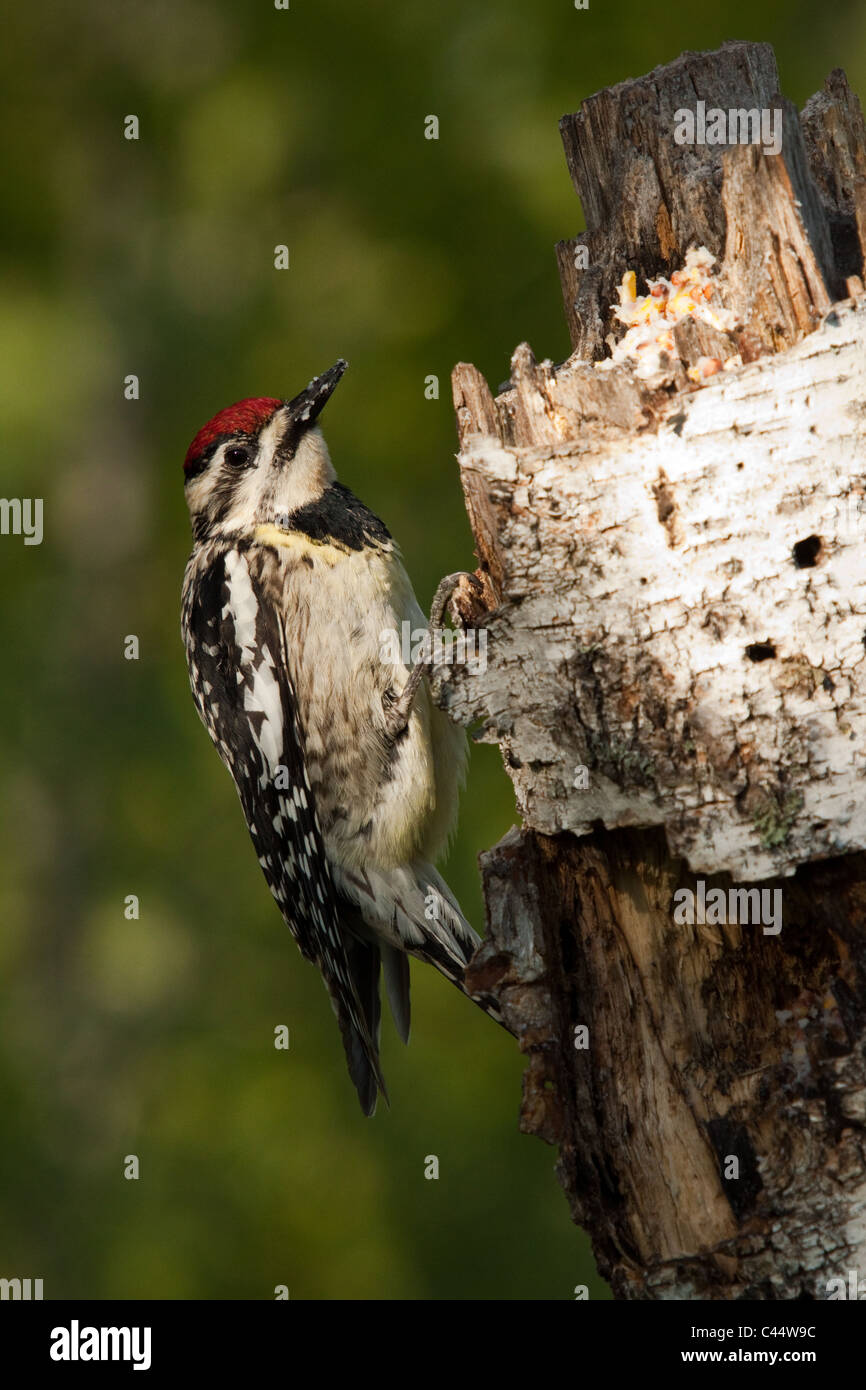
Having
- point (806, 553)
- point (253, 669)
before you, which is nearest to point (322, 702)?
point (253, 669)

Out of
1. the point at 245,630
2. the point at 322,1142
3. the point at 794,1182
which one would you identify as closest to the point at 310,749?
the point at 245,630

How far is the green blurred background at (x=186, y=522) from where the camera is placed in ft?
17.0

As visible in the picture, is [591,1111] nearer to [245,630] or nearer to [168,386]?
[245,630]

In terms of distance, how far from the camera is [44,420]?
5.52m

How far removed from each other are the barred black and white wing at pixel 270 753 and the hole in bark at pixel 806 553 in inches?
69.5

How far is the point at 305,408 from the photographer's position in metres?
3.64

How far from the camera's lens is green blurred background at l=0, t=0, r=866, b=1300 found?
518 cm
